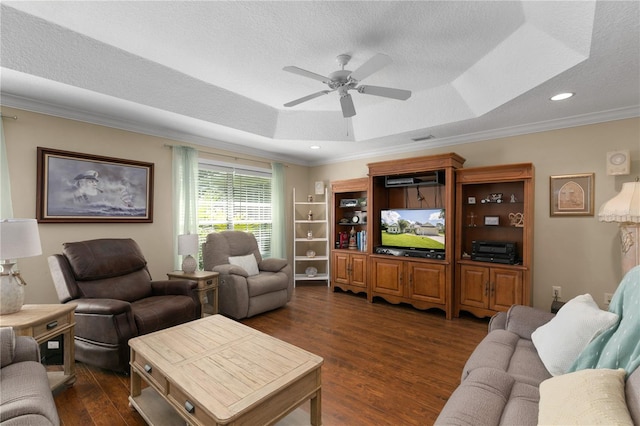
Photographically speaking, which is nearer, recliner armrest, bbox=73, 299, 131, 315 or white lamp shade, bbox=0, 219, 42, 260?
white lamp shade, bbox=0, 219, 42, 260

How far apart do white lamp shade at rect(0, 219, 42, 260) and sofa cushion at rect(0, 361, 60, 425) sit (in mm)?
807

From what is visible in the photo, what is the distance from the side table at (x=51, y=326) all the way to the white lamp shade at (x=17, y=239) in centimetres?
43

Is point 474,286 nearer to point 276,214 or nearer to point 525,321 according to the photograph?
point 525,321

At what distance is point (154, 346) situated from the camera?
1.91 m

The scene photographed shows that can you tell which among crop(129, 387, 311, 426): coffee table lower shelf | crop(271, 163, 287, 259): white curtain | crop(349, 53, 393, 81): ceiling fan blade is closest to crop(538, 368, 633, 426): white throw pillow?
crop(129, 387, 311, 426): coffee table lower shelf

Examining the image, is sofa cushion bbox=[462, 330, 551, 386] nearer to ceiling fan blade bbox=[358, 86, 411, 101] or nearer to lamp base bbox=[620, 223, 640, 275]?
lamp base bbox=[620, 223, 640, 275]

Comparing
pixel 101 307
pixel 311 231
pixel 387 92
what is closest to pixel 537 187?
pixel 387 92

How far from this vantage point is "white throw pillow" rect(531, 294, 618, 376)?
146 centimetres

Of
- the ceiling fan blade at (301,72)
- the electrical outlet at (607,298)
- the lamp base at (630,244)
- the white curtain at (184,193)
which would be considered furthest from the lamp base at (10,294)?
the electrical outlet at (607,298)

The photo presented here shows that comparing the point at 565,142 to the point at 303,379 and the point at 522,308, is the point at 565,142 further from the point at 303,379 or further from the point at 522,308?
the point at 303,379

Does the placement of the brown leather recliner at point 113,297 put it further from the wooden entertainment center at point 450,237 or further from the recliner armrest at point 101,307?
the wooden entertainment center at point 450,237

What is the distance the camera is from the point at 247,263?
4172 mm

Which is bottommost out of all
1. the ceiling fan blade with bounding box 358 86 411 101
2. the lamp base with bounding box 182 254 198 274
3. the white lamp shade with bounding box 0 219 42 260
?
the lamp base with bounding box 182 254 198 274

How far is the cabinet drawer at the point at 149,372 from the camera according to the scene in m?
1.66
